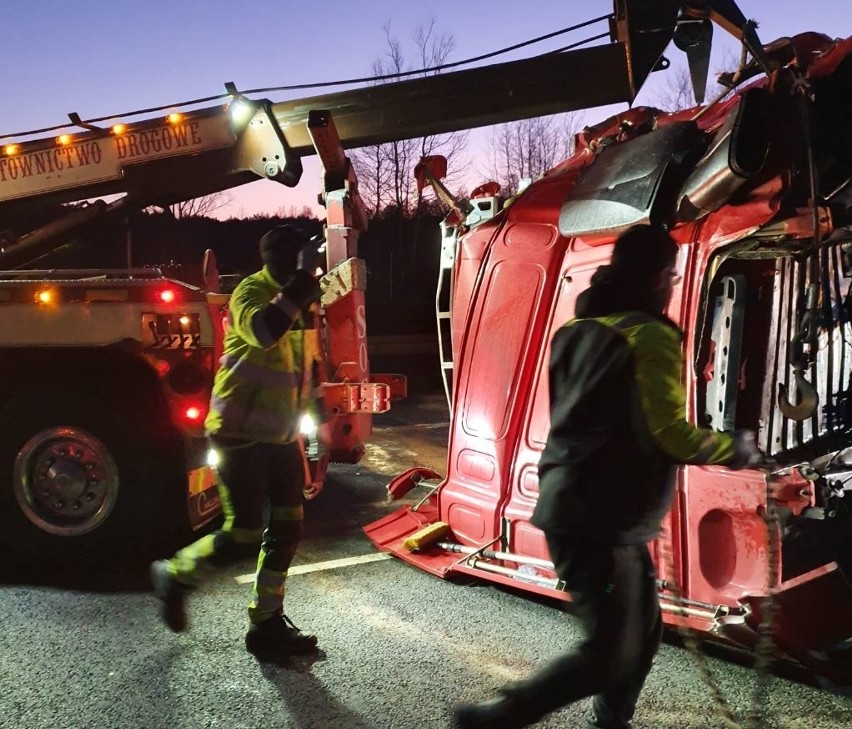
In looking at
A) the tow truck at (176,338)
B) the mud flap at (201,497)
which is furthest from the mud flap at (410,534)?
the mud flap at (201,497)

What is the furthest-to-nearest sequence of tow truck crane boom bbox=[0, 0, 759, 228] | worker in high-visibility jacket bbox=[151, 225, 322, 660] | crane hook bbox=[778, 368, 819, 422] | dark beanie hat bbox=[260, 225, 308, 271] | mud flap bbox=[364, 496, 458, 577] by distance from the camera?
tow truck crane boom bbox=[0, 0, 759, 228], mud flap bbox=[364, 496, 458, 577], dark beanie hat bbox=[260, 225, 308, 271], worker in high-visibility jacket bbox=[151, 225, 322, 660], crane hook bbox=[778, 368, 819, 422]

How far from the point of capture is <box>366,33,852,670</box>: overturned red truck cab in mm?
3045

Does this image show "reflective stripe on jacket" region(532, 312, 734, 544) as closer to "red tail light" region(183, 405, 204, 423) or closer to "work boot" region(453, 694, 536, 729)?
"work boot" region(453, 694, 536, 729)

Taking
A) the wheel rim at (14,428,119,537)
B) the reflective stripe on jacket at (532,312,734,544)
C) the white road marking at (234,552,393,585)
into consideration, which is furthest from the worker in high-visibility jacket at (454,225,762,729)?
the wheel rim at (14,428,119,537)

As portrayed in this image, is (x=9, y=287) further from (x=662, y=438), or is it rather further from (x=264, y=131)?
(x=662, y=438)

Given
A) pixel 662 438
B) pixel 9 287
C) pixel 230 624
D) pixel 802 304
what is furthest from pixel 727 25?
pixel 9 287

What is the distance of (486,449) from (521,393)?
400 mm

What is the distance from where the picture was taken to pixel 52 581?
4.51 m

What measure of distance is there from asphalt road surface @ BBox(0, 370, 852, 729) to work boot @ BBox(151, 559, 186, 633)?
15cm

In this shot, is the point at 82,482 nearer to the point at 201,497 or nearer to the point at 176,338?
the point at 201,497

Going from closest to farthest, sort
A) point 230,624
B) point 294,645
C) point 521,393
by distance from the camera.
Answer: point 294,645 < point 230,624 < point 521,393

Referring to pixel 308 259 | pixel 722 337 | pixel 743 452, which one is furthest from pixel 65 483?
pixel 743 452

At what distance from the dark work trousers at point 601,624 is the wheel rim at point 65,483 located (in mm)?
3279

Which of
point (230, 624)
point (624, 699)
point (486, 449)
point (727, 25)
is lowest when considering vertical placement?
point (230, 624)
